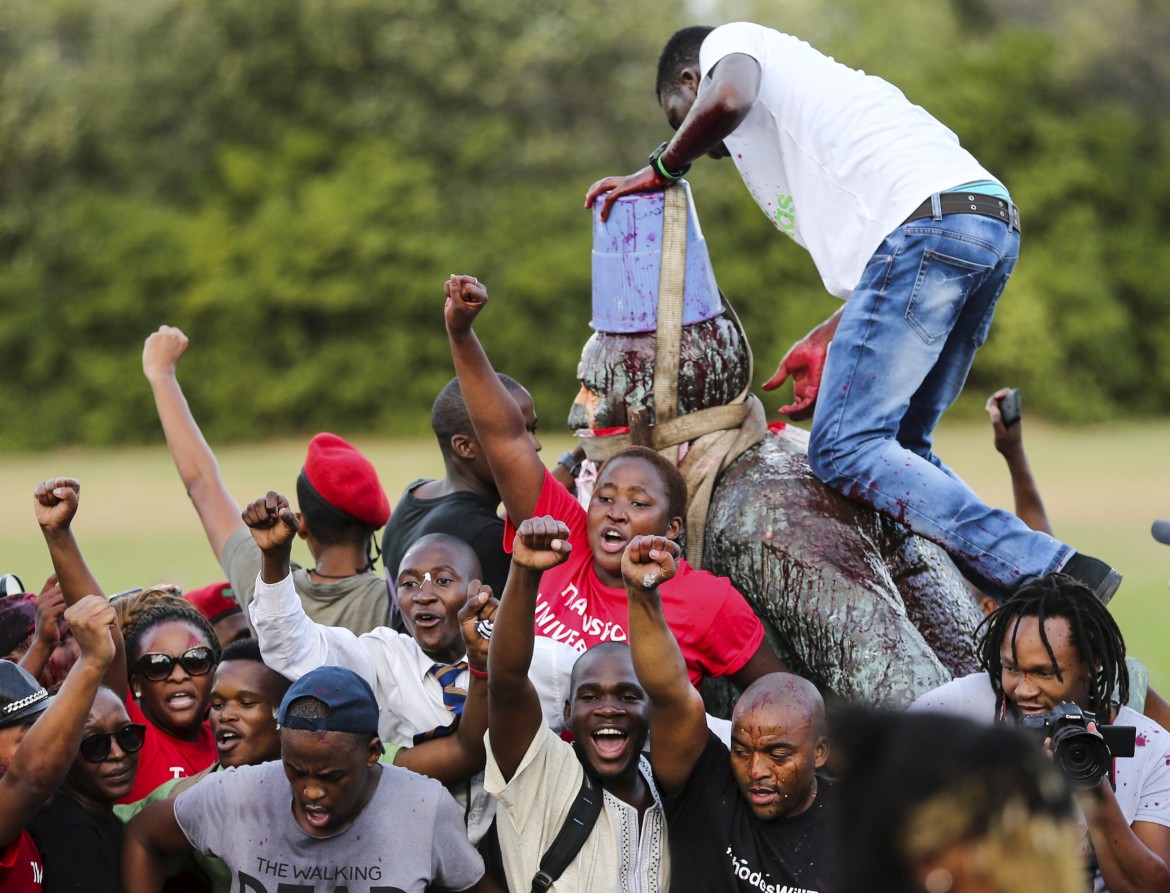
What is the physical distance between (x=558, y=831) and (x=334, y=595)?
155cm

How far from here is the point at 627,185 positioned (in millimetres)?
4527

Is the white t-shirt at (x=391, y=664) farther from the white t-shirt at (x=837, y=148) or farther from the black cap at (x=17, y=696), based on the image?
the white t-shirt at (x=837, y=148)

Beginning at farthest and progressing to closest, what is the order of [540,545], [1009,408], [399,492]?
[399,492] → [1009,408] → [540,545]

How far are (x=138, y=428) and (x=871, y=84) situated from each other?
20.3 meters

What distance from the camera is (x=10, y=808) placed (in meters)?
3.60

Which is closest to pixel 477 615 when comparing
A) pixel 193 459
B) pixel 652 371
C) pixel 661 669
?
pixel 661 669

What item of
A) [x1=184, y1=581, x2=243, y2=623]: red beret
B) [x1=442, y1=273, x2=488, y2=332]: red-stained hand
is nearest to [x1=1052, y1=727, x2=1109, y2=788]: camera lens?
[x1=442, y1=273, x2=488, y2=332]: red-stained hand

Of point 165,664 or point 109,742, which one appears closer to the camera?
point 109,742

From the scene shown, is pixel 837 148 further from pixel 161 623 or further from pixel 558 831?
pixel 161 623

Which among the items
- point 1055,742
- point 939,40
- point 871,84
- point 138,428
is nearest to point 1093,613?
point 1055,742

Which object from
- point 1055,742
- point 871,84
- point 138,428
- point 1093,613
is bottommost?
point 1055,742

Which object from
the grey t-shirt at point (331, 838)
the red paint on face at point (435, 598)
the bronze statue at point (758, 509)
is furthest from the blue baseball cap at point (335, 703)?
the bronze statue at point (758, 509)

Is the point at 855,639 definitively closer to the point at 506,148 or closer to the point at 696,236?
the point at 696,236

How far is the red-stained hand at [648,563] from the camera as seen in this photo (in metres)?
3.41
